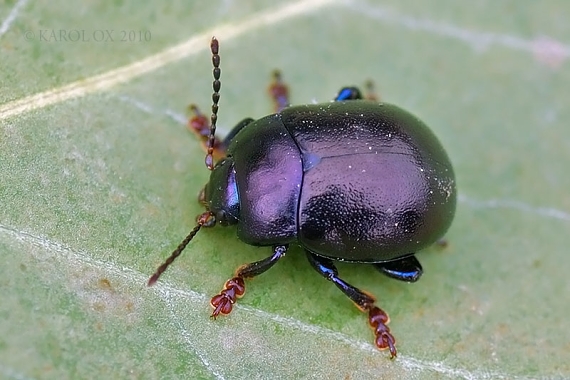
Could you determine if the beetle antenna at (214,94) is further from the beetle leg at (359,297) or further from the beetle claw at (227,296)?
the beetle leg at (359,297)

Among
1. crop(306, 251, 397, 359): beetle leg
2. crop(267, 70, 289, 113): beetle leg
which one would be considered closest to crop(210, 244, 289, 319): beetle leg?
crop(306, 251, 397, 359): beetle leg

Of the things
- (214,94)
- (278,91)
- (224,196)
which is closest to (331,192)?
(224,196)

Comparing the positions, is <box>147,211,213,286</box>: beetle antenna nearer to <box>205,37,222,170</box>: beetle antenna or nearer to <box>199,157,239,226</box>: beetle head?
<box>199,157,239,226</box>: beetle head

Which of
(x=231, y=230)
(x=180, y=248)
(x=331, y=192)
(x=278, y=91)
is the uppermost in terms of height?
(x=278, y=91)

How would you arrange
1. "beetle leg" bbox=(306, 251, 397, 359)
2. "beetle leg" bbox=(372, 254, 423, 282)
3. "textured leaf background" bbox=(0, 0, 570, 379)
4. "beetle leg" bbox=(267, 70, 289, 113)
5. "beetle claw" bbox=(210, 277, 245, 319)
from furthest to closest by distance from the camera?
"beetle leg" bbox=(267, 70, 289, 113), "beetle leg" bbox=(372, 254, 423, 282), "beetle leg" bbox=(306, 251, 397, 359), "beetle claw" bbox=(210, 277, 245, 319), "textured leaf background" bbox=(0, 0, 570, 379)

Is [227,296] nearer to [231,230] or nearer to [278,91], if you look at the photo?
[231,230]

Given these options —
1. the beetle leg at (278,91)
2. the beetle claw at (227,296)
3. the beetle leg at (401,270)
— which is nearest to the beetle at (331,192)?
the beetle claw at (227,296)
